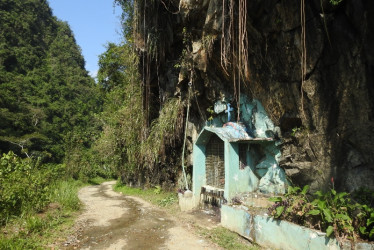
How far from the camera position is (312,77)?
17.8 feet

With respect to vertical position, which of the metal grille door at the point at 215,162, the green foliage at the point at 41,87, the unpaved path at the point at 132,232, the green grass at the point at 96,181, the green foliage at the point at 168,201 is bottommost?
the unpaved path at the point at 132,232

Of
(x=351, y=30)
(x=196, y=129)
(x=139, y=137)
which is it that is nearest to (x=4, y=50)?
(x=139, y=137)

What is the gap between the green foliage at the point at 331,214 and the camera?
3762 millimetres

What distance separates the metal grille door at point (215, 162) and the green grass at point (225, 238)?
82.1 inches

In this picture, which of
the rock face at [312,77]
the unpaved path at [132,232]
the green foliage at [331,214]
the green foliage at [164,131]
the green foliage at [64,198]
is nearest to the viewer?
the green foliage at [331,214]

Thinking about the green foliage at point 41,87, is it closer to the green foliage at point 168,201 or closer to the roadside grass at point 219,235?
the green foliage at point 168,201

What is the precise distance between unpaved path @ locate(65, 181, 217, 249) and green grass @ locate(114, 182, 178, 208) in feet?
3.29

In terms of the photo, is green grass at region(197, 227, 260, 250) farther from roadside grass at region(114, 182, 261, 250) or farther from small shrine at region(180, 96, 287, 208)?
small shrine at region(180, 96, 287, 208)

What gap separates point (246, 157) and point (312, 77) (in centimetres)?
284

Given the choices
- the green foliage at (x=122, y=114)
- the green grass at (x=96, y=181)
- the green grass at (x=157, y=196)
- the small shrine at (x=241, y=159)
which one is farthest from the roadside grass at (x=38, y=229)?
the green grass at (x=96, y=181)

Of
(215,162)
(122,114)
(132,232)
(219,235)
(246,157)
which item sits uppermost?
(122,114)

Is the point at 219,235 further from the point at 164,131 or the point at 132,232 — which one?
the point at 164,131

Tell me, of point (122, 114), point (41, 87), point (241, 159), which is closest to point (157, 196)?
point (122, 114)

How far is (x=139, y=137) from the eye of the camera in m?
12.5
